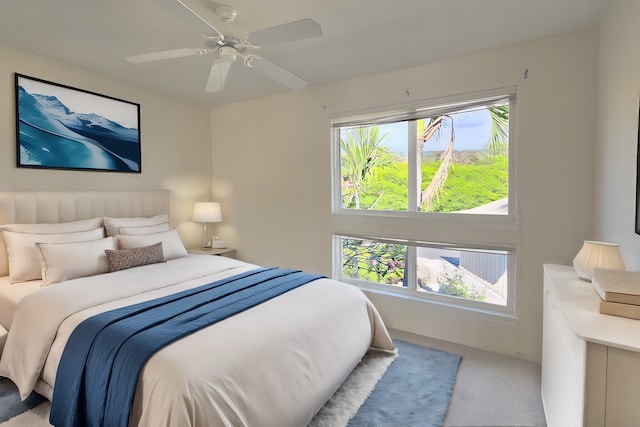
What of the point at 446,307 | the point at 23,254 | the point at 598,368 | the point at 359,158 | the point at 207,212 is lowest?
the point at 446,307

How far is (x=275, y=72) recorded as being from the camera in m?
2.30

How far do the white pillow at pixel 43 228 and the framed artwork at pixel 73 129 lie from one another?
540mm

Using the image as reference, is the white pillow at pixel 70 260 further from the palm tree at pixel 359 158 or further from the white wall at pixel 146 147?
the palm tree at pixel 359 158

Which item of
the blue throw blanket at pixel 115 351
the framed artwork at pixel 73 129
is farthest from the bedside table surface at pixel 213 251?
the blue throw blanket at pixel 115 351

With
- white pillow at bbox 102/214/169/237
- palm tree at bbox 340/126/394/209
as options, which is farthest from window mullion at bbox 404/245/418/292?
white pillow at bbox 102/214/169/237

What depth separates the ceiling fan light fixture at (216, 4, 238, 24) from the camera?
200 centimetres

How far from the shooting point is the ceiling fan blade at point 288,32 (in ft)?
5.45

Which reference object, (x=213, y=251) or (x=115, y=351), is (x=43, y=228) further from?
(x=115, y=351)

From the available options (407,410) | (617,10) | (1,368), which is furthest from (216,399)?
(617,10)

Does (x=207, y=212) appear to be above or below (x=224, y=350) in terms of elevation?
above

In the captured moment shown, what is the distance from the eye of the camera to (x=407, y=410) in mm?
1974

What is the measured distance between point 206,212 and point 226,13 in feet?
8.11

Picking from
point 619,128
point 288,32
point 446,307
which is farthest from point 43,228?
point 619,128

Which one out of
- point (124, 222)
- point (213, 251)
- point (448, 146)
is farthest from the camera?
point (213, 251)
